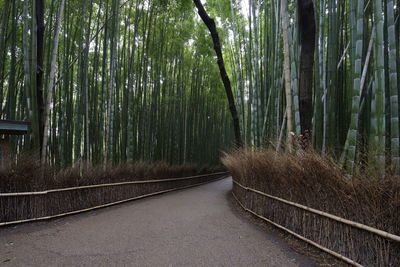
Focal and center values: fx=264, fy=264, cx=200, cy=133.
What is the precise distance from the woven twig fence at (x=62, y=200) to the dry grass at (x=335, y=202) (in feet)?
8.03

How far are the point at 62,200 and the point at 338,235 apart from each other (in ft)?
9.92

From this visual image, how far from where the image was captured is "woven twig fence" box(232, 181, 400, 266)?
4.55 ft

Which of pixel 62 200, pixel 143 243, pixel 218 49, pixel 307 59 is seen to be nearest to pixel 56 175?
pixel 62 200

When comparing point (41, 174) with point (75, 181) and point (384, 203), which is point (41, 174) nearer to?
point (75, 181)

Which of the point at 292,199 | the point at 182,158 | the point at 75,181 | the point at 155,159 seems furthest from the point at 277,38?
the point at 182,158

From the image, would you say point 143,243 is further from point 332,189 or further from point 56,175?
point 56,175

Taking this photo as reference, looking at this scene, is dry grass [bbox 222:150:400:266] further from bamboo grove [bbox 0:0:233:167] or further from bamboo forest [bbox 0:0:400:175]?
bamboo grove [bbox 0:0:233:167]

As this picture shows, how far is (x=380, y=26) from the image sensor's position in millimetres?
1852

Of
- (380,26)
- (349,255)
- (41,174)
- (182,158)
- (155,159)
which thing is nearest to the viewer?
(349,255)

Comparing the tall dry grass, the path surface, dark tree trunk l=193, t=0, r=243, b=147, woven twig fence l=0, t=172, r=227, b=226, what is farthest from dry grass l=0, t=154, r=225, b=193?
dark tree trunk l=193, t=0, r=243, b=147

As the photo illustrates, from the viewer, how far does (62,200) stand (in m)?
3.26

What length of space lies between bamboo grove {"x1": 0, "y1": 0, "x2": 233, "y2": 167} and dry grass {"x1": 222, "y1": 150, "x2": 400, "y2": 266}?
9.96 feet

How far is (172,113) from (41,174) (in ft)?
15.4

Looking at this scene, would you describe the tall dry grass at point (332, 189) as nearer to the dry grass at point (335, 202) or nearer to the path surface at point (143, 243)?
the dry grass at point (335, 202)
